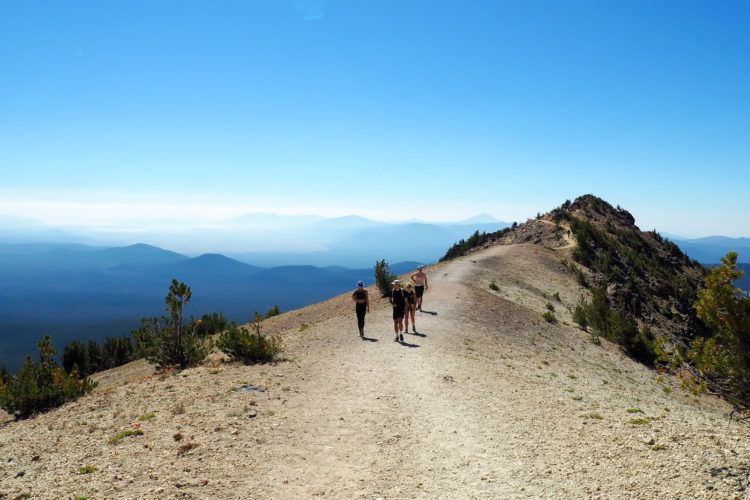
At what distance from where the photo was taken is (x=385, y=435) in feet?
28.9

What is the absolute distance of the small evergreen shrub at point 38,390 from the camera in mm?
11648

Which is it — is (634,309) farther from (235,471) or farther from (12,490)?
(12,490)

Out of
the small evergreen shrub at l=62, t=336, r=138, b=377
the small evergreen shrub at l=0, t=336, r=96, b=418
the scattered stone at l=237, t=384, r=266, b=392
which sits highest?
the scattered stone at l=237, t=384, r=266, b=392

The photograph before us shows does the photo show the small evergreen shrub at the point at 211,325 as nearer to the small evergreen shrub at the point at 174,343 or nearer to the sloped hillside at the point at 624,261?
the small evergreen shrub at the point at 174,343

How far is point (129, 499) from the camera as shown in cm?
664

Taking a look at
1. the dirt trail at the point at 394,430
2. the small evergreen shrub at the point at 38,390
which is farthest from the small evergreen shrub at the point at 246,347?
the small evergreen shrub at the point at 38,390

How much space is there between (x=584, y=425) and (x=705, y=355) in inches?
138

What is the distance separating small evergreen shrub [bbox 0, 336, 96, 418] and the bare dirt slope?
0.77 m

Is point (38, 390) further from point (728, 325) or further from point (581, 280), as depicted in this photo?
point (581, 280)

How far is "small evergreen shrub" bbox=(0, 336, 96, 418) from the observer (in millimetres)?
11648

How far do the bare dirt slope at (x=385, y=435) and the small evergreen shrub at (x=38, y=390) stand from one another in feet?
2.51

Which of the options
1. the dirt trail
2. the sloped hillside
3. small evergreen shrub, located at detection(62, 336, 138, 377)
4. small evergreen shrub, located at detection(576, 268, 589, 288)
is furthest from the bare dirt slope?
small evergreen shrub, located at detection(576, 268, 589, 288)

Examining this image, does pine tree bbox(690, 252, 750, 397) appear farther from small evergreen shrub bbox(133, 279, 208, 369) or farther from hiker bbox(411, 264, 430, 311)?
hiker bbox(411, 264, 430, 311)

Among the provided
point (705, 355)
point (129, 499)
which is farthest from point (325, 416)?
point (705, 355)
